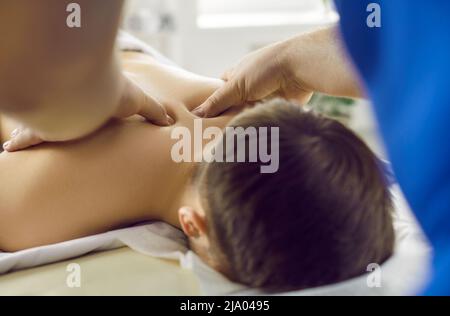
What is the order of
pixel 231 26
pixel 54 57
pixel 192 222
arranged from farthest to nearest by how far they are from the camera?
pixel 231 26
pixel 192 222
pixel 54 57

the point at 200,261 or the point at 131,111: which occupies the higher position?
the point at 131,111

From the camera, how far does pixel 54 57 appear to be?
329mm

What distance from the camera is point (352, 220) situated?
396mm

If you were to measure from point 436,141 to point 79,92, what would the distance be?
247 millimetres

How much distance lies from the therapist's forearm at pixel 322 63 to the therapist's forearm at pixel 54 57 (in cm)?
20

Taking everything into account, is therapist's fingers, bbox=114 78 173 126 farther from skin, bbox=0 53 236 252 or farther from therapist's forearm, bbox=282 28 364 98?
therapist's forearm, bbox=282 28 364 98

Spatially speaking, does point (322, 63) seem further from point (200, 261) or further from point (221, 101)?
point (200, 261)

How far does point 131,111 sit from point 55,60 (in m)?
0.10

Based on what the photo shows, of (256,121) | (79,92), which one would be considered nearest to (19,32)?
(79,92)

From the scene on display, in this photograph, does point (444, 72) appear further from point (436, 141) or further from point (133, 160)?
point (133, 160)

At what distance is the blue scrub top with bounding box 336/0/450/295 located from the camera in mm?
405

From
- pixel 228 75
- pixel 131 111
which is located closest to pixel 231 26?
pixel 228 75
